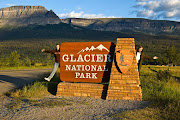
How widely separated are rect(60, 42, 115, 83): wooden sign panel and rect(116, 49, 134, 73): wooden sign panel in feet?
A: 1.64

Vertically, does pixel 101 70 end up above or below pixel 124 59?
below

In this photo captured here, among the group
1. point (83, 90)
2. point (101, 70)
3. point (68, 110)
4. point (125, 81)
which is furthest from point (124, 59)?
point (68, 110)

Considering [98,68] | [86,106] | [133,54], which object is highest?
[133,54]

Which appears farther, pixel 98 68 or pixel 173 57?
pixel 173 57

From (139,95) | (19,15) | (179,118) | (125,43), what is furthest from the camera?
(19,15)

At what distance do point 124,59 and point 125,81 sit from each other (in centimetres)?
85

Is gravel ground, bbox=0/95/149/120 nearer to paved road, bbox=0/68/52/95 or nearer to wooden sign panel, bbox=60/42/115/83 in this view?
wooden sign panel, bbox=60/42/115/83

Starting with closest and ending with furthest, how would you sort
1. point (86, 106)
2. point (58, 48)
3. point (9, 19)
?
point (86, 106) → point (58, 48) → point (9, 19)

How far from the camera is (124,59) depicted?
7887mm

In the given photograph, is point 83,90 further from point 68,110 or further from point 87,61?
point 68,110

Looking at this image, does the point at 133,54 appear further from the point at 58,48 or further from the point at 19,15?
the point at 19,15

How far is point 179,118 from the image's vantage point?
16.7 feet

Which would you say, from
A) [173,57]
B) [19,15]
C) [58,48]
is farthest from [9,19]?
[58,48]

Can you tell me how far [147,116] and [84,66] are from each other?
392 centimetres
